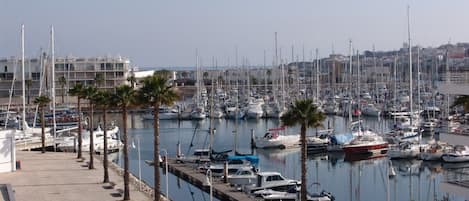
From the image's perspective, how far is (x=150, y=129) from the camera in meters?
103

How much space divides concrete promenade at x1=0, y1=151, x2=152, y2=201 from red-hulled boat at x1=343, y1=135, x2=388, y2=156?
23523 mm

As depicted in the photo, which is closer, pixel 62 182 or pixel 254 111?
pixel 62 182

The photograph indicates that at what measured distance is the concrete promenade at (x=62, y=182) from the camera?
38062mm

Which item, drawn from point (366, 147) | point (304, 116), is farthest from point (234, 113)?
point (304, 116)

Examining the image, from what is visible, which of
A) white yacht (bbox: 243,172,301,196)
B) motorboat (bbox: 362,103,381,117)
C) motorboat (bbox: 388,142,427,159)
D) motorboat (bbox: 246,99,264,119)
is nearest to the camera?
white yacht (bbox: 243,172,301,196)

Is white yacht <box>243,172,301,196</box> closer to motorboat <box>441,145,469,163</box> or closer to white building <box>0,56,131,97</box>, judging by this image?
motorboat <box>441,145,469,163</box>

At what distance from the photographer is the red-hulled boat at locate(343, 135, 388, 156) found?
6669 cm

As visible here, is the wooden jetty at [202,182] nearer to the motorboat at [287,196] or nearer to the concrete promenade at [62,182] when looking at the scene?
the motorboat at [287,196]

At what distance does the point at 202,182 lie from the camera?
48.4 m

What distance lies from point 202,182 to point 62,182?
9.65 m

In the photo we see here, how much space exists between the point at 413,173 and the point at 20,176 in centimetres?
2887

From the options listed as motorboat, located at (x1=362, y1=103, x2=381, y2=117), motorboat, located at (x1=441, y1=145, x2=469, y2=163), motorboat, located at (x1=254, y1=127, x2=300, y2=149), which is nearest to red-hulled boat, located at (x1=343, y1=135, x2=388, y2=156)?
motorboat, located at (x1=254, y1=127, x2=300, y2=149)

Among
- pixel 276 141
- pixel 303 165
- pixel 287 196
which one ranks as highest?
pixel 303 165

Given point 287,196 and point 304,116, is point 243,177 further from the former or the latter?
point 304,116
